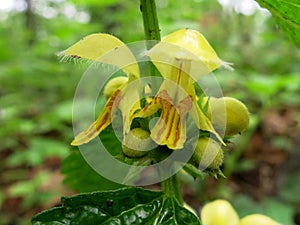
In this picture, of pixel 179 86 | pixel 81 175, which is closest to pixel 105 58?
pixel 179 86

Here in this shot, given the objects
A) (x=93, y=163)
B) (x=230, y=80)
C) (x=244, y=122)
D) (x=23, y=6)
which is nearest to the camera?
(x=244, y=122)

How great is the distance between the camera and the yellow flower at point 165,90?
0.64 metres

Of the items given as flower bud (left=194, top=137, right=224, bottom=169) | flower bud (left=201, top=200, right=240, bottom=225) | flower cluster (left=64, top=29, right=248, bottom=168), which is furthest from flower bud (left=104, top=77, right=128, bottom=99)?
flower bud (left=201, top=200, right=240, bottom=225)

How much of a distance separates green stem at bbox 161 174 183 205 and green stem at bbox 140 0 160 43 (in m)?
0.23

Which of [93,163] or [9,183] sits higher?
[93,163]

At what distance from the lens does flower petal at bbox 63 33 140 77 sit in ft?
2.23

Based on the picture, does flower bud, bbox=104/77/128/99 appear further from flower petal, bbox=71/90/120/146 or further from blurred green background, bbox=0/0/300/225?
blurred green background, bbox=0/0/300/225

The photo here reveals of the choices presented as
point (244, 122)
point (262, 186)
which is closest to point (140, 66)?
point (244, 122)

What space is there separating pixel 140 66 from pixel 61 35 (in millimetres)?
3780

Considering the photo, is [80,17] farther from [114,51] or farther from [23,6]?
[114,51]

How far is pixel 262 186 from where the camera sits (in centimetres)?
341

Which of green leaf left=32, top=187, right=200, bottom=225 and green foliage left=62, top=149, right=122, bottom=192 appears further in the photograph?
green foliage left=62, top=149, right=122, bottom=192

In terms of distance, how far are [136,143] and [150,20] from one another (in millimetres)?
195

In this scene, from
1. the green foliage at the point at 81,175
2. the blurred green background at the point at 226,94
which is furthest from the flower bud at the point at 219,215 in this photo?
the blurred green background at the point at 226,94
